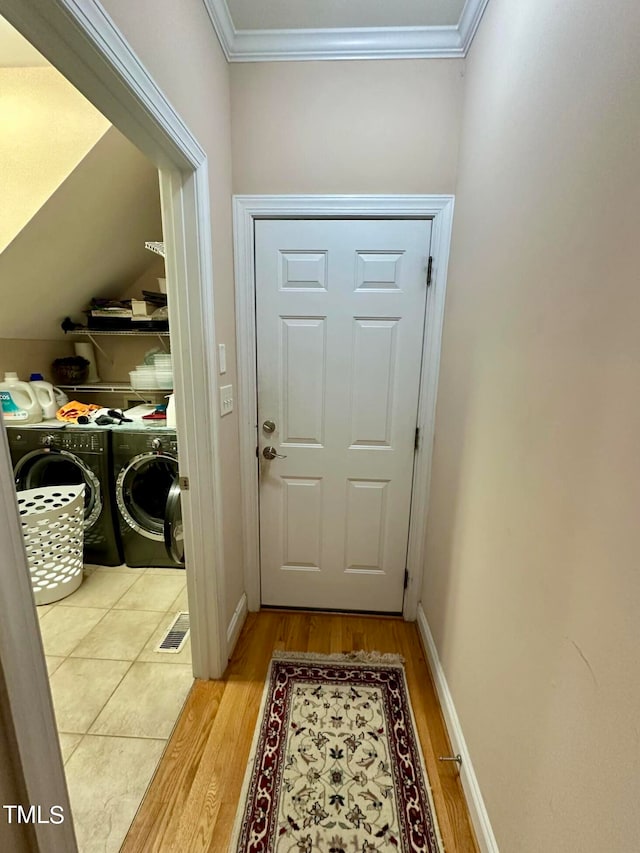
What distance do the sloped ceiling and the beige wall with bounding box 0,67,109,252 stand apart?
0.04 meters

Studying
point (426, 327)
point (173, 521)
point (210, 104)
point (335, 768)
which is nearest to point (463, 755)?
point (335, 768)

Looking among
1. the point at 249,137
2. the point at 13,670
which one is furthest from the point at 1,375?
the point at 13,670

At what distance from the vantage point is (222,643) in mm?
1639

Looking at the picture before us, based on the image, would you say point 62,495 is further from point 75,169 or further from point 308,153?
point 308,153

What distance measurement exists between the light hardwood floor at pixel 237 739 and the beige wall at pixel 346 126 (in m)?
2.14

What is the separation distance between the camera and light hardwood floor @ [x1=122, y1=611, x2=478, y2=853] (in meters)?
1.13

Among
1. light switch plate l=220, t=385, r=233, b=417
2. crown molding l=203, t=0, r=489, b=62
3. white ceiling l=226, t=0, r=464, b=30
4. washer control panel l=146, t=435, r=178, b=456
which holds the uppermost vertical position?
white ceiling l=226, t=0, r=464, b=30

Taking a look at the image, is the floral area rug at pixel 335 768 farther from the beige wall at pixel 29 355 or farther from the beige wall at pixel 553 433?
the beige wall at pixel 29 355

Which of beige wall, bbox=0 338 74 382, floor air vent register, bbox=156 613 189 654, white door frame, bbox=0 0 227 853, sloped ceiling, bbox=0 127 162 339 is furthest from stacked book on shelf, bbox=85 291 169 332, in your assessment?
floor air vent register, bbox=156 613 189 654

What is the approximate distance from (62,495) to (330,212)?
2.08 metres

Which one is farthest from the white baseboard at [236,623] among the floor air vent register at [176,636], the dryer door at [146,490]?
the dryer door at [146,490]

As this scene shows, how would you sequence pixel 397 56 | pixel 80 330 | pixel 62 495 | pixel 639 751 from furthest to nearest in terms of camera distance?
1. pixel 80 330
2. pixel 62 495
3. pixel 397 56
4. pixel 639 751

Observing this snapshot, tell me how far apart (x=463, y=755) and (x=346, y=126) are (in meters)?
2.45

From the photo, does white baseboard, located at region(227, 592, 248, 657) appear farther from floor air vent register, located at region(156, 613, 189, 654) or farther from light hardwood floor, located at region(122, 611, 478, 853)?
floor air vent register, located at region(156, 613, 189, 654)
